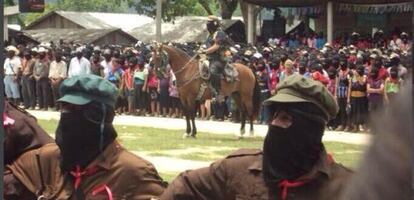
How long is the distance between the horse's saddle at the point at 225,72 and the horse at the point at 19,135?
1354 cm

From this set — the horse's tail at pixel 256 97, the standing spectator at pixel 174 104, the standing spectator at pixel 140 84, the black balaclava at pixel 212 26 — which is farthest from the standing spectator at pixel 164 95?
the black balaclava at pixel 212 26

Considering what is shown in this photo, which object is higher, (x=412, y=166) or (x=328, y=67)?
(x=412, y=166)

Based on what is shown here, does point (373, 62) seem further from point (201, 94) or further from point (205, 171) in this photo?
point (205, 171)

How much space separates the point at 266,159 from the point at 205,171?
0.25m

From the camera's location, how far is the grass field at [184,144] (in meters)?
13.6

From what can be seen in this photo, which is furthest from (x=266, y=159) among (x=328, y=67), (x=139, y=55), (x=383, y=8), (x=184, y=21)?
(x=184, y=21)

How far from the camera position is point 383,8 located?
97.0 ft

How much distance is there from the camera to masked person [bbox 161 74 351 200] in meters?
2.88

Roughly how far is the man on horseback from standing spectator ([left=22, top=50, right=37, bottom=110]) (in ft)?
28.2

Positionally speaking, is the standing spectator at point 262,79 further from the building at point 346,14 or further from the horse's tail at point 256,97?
the building at point 346,14

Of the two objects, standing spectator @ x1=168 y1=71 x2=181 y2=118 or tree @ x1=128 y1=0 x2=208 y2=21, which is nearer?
standing spectator @ x1=168 y1=71 x2=181 y2=118

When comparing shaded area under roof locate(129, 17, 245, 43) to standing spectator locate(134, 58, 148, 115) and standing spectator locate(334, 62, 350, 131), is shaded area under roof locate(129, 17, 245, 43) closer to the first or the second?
standing spectator locate(134, 58, 148, 115)

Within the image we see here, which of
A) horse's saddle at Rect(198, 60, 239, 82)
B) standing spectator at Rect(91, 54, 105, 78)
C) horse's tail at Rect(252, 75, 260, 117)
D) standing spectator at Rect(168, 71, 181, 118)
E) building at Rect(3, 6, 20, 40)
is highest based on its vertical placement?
building at Rect(3, 6, 20, 40)

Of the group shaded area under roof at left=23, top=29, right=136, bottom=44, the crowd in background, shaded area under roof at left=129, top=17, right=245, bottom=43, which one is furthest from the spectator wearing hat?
shaded area under roof at left=23, top=29, right=136, bottom=44
